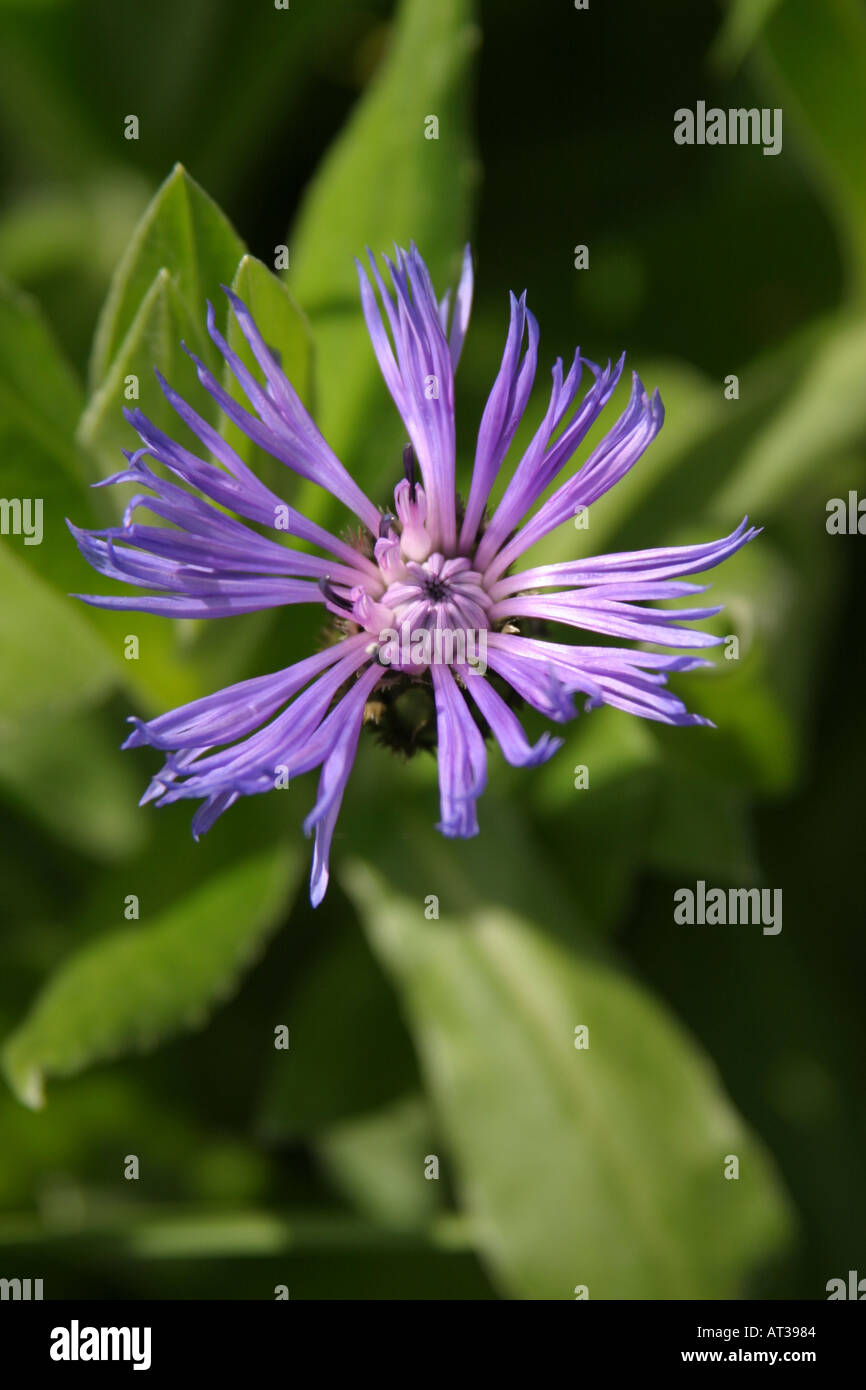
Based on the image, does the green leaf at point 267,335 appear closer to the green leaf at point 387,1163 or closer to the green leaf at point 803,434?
the green leaf at point 803,434

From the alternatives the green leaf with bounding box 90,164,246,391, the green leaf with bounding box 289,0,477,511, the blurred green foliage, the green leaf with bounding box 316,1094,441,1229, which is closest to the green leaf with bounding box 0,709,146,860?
the blurred green foliage

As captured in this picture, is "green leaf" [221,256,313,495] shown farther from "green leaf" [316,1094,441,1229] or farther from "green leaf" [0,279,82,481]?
"green leaf" [316,1094,441,1229]

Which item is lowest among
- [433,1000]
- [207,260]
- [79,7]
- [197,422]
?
[433,1000]

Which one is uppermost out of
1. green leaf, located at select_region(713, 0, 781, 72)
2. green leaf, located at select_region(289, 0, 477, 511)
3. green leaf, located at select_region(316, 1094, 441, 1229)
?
green leaf, located at select_region(713, 0, 781, 72)

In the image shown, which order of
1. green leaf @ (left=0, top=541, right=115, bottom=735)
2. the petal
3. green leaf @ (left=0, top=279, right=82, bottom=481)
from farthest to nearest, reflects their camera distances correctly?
green leaf @ (left=0, top=541, right=115, bottom=735)
green leaf @ (left=0, top=279, right=82, bottom=481)
the petal

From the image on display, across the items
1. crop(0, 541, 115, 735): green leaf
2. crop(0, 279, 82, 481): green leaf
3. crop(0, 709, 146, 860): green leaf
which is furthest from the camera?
crop(0, 709, 146, 860): green leaf

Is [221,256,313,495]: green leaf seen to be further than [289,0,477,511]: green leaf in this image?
No

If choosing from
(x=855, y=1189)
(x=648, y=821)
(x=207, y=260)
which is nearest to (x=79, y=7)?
(x=207, y=260)
